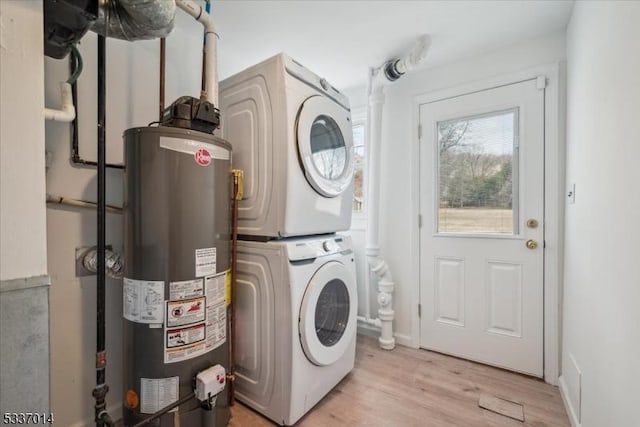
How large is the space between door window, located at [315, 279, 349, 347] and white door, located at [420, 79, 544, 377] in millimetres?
834

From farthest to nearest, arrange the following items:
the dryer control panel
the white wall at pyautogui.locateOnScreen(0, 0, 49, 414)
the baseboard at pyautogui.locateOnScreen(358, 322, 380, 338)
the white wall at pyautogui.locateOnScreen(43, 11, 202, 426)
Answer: the baseboard at pyautogui.locateOnScreen(358, 322, 380, 338)
the dryer control panel
the white wall at pyautogui.locateOnScreen(43, 11, 202, 426)
the white wall at pyautogui.locateOnScreen(0, 0, 49, 414)

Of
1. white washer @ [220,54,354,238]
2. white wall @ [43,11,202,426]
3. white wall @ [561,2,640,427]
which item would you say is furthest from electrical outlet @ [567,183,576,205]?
white wall @ [43,11,202,426]

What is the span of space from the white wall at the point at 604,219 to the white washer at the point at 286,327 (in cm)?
112

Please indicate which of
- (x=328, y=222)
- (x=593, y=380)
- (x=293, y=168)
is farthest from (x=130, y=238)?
(x=593, y=380)

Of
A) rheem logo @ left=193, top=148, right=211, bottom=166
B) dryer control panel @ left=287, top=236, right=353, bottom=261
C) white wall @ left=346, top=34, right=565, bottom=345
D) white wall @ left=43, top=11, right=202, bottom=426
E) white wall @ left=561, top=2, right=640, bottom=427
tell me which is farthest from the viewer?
white wall @ left=346, top=34, right=565, bottom=345

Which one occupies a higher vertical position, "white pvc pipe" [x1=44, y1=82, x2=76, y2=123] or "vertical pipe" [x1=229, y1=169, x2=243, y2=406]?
"white pvc pipe" [x1=44, y1=82, x2=76, y2=123]

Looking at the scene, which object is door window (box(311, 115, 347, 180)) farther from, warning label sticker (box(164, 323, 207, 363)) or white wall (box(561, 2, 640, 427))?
white wall (box(561, 2, 640, 427))

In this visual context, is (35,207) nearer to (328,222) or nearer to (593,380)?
(328,222)

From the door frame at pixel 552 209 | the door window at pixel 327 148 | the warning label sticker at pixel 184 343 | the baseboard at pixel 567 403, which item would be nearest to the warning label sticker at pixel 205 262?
the warning label sticker at pixel 184 343

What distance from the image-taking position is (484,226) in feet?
6.72

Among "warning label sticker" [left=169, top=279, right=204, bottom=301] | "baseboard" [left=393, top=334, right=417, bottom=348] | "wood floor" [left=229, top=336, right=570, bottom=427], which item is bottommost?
"wood floor" [left=229, top=336, right=570, bottom=427]

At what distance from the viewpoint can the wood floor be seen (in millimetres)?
1459

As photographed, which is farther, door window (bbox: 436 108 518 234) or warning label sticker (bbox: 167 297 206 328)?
door window (bbox: 436 108 518 234)

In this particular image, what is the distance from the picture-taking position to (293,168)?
140 centimetres
